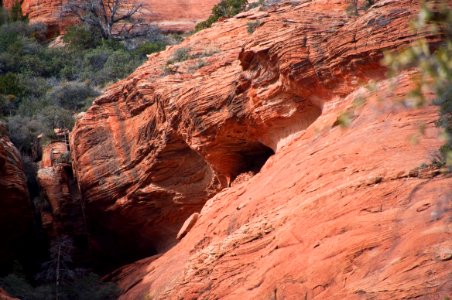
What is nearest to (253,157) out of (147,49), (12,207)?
(12,207)

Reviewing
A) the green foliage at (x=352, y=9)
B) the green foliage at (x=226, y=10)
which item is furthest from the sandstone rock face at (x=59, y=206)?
the green foliage at (x=226, y=10)

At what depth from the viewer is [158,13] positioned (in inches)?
1694

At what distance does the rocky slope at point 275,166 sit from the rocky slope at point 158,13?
61.3 feet

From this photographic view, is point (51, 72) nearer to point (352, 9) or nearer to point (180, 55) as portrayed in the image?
point (180, 55)

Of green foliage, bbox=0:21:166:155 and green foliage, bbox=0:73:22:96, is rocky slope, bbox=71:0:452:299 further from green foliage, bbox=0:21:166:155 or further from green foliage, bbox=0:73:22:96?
green foliage, bbox=0:73:22:96

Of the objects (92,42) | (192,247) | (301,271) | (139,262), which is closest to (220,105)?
(192,247)

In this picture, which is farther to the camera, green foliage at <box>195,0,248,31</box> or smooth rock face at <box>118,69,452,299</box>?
green foliage at <box>195,0,248,31</box>

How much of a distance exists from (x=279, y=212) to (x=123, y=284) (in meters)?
6.11

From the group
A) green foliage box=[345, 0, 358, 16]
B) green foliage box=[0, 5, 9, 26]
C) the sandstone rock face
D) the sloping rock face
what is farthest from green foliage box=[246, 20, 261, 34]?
green foliage box=[0, 5, 9, 26]

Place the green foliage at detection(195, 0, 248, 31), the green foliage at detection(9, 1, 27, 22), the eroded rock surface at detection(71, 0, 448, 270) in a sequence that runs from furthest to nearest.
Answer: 1. the green foliage at detection(9, 1, 27, 22)
2. the green foliage at detection(195, 0, 248, 31)
3. the eroded rock surface at detection(71, 0, 448, 270)

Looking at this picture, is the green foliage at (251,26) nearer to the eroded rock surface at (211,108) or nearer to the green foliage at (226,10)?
the eroded rock surface at (211,108)

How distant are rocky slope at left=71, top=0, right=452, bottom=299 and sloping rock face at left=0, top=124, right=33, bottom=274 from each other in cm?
146

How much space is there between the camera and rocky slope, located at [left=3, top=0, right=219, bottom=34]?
4184 cm

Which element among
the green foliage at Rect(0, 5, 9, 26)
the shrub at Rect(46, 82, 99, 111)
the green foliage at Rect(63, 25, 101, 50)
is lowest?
the shrub at Rect(46, 82, 99, 111)
